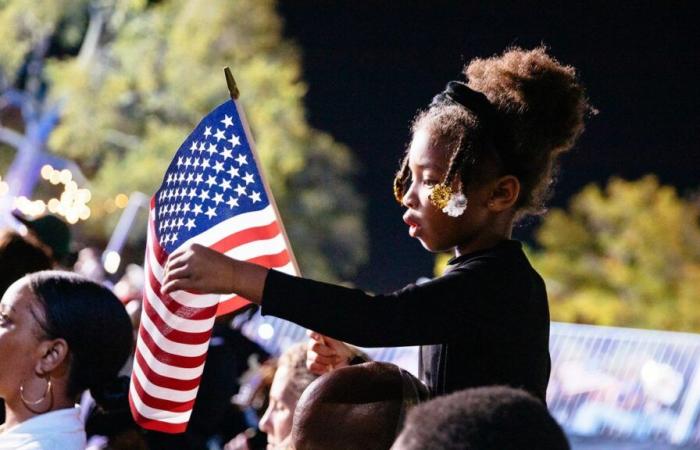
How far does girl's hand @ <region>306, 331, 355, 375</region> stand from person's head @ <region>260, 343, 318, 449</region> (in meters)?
1.16

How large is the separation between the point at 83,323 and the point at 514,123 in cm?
128

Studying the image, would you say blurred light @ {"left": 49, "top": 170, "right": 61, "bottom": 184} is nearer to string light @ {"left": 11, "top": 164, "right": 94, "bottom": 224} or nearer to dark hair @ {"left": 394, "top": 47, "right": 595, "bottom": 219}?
string light @ {"left": 11, "top": 164, "right": 94, "bottom": 224}

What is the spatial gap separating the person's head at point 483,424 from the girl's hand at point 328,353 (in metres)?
1.42

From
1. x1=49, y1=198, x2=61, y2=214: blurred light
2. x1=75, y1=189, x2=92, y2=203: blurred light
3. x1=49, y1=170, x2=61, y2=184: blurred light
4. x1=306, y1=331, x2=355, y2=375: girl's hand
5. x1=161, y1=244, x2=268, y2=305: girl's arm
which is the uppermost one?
x1=161, y1=244, x2=268, y2=305: girl's arm

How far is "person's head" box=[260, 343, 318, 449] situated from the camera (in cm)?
416

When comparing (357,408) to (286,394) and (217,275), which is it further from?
(286,394)

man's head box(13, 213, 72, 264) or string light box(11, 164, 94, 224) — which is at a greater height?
man's head box(13, 213, 72, 264)

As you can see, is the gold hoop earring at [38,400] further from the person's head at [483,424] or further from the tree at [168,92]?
the tree at [168,92]

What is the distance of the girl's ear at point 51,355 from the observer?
121 inches

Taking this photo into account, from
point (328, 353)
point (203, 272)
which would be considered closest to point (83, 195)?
point (328, 353)

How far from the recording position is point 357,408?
2.29 metres

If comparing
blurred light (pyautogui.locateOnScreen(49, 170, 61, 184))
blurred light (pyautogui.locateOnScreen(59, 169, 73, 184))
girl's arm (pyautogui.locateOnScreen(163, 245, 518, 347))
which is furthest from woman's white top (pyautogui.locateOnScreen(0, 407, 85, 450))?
blurred light (pyautogui.locateOnScreen(49, 170, 61, 184))

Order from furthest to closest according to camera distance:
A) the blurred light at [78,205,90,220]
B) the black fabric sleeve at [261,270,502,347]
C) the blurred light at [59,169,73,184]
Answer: the blurred light at [59,169,73,184] < the blurred light at [78,205,90,220] < the black fabric sleeve at [261,270,502,347]

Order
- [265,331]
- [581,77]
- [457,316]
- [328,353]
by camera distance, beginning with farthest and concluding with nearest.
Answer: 1. [581,77]
2. [265,331]
3. [328,353]
4. [457,316]
